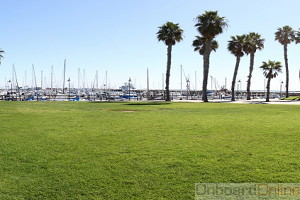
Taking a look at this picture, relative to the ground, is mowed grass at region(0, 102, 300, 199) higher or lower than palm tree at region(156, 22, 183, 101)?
lower

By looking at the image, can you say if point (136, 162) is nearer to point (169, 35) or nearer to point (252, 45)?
point (169, 35)

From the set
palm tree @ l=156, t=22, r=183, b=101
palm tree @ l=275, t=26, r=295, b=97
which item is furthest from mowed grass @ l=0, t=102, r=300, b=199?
palm tree @ l=275, t=26, r=295, b=97

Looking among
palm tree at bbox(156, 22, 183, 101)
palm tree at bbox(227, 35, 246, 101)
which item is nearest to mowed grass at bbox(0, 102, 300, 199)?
palm tree at bbox(156, 22, 183, 101)

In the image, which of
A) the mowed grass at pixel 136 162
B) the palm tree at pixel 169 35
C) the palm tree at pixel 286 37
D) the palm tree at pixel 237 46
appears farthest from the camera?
the palm tree at pixel 286 37

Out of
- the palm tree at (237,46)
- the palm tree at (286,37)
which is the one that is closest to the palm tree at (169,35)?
the palm tree at (237,46)

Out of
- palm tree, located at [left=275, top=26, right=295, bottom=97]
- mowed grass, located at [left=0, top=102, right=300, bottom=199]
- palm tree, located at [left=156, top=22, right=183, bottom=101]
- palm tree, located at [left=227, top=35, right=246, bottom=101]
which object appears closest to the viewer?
mowed grass, located at [left=0, top=102, right=300, bottom=199]

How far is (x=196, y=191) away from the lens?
15.0 ft

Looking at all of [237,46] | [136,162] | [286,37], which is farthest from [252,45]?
[136,162]

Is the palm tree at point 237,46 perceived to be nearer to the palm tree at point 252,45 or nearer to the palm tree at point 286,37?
the palm tree at point 252,45

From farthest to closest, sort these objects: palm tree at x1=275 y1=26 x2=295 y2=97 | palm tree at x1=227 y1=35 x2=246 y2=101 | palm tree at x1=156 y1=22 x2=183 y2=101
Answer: palm tree at x1=275 y1=26 x2=295 y2=97 < palm tree at x1=227 y1=35 x2=246 y2=101 < palm tree at x1=156 y1=22 x2=183 y2=101

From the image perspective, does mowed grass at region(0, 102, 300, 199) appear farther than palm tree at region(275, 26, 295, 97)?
No

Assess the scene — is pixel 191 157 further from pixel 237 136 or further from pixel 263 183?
pixel 237 136

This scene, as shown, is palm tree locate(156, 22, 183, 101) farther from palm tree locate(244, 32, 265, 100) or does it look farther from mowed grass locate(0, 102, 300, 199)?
mowed grass locate(0, 102, 300, 199)

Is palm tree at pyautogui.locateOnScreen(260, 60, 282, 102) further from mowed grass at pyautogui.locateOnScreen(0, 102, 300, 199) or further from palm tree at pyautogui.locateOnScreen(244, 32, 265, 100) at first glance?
mowed grass at pyautogui.locateOnScreen(0, 102, 300, 199)
